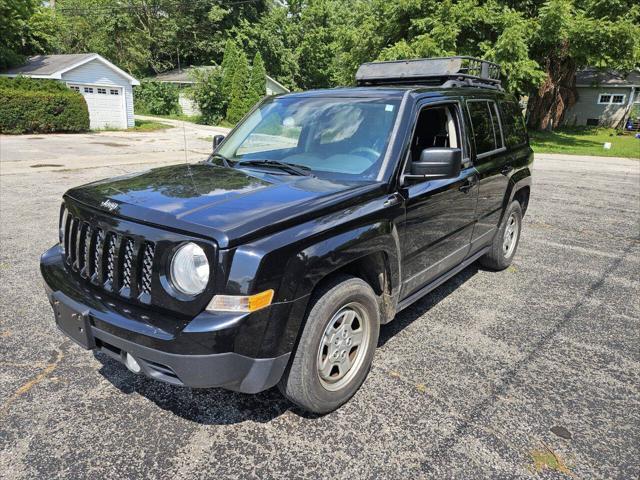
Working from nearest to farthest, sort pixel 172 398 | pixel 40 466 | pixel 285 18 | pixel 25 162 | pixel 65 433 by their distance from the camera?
1. pixel 40 466
2. pixel 65 433
3. pixel 172 398
4. pixel 25 162
5. pixel 285 18

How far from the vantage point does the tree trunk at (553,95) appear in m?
26.5

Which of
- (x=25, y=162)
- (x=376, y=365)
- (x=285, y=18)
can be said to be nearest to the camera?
(x=376, y=365)

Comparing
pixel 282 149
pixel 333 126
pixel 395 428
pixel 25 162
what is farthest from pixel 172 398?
pixel 25 162

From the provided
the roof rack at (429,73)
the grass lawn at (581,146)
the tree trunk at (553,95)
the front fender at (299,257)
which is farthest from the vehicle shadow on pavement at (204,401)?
the tree trunk at (553,95)

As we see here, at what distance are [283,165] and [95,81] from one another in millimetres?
29755

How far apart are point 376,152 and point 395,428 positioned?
175cm

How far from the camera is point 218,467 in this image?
241 centimetres

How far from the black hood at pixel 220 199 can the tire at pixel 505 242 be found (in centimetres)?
267

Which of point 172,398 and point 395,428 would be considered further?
point 172,398

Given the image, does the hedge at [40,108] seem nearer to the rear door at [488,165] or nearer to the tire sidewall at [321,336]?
the rear door at [488,165]

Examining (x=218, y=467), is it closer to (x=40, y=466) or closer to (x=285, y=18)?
(x=40, y=466)

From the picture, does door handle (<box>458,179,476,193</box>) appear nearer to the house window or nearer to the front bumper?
the front bumper

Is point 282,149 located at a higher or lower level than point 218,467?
higher

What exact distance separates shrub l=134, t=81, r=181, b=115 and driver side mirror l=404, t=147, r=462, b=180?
41574 mm
